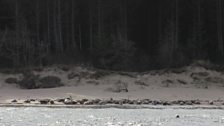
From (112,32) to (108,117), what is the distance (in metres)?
19.3

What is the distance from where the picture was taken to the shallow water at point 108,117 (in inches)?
656

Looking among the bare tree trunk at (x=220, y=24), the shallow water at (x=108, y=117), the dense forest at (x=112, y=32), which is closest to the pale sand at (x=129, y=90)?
the dense forest at (x=112, y=32)

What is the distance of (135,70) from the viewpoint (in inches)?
1307

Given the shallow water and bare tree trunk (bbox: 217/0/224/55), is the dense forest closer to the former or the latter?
bare tree trunk (bbox: 217/0/224/55)

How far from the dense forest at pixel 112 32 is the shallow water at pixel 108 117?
1320 cm

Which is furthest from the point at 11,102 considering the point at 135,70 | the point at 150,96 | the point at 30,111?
the point at 135,70

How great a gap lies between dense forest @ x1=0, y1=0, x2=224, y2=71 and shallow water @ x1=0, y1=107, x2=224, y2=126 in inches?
520

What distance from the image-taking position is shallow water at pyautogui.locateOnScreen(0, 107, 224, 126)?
16.7m

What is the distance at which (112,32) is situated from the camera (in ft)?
123

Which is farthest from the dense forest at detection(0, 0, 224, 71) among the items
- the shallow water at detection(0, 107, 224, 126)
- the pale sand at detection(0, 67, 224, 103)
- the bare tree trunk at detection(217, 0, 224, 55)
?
the shallow water at detection(0, 107, 224, 126)

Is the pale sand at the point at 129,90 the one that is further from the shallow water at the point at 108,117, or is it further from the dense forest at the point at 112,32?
the shallow water at the point at 108,117

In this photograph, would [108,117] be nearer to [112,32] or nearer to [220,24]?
[112,32]

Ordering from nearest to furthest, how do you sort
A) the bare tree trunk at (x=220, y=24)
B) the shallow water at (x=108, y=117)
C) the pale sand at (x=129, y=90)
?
the shallow water at (x=108, y=117) < the pale sand at (x=129, y=90) < the bare tree trunk at (x=220, y=24)

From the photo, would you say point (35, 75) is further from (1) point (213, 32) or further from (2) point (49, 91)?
(1) point (213, 32)
